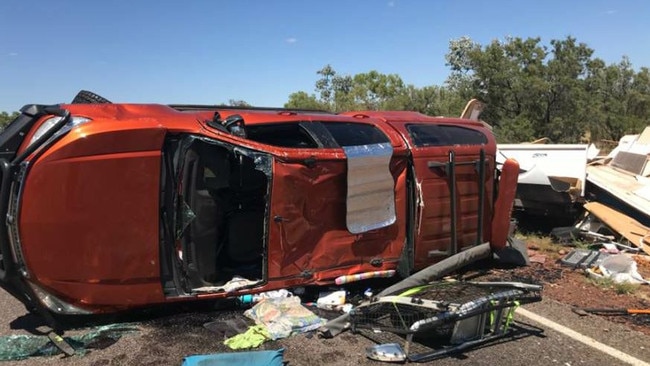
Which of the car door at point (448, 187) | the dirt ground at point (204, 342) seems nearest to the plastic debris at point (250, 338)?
the dirt ground at point (204, 342)

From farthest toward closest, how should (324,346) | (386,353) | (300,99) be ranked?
(300,99) < (324,346) < (386,353)

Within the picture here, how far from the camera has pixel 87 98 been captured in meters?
4.68

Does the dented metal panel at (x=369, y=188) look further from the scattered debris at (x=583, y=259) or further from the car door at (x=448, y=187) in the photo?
the scattered debris at (x=583, y=259)

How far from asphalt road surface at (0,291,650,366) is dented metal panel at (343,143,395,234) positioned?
1102mm

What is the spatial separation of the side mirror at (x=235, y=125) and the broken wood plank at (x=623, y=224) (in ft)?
20.4

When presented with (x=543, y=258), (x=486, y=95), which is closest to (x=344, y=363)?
(x=543, y=258)

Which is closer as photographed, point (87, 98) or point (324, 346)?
point (324, 346)

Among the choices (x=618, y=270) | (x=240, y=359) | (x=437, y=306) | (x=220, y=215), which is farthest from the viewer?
(x=618, y=270)

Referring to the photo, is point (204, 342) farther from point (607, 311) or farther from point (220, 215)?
point (607, 311)

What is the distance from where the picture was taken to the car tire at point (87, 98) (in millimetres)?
4633

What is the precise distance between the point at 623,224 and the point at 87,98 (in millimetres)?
7569

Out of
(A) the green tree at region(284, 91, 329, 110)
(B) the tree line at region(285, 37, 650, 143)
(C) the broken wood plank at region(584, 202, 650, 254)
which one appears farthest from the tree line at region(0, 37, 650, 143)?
(A) the green tree at region(284, 91, 329, 110)

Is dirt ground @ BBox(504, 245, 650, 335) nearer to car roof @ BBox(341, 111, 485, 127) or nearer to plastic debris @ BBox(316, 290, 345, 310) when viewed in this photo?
car roof @ BBox(341, 111, 485, 127)

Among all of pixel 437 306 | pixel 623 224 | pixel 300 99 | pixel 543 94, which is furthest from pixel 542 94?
pixel 300 99
